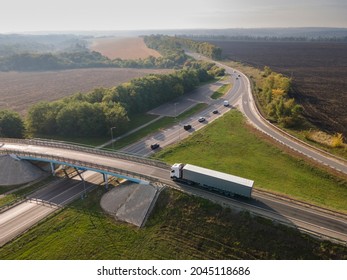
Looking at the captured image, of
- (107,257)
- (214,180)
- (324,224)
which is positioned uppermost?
(214,180)

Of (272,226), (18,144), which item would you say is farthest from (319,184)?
(18,144)

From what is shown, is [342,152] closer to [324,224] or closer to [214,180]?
[324,224]

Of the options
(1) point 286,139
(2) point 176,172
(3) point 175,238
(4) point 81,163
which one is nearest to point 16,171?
(4) point 81,163

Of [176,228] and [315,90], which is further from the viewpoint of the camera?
[315,90]

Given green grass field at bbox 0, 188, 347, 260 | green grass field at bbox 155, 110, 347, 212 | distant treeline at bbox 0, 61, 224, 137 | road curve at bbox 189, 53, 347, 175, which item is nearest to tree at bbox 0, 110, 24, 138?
distant treeline at bbox 0, 61, 224, 137

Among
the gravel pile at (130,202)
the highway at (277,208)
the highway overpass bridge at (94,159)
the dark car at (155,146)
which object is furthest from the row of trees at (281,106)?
the gravel pile at (130,202)

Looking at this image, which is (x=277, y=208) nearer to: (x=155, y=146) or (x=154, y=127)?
(x=155, y=146)
